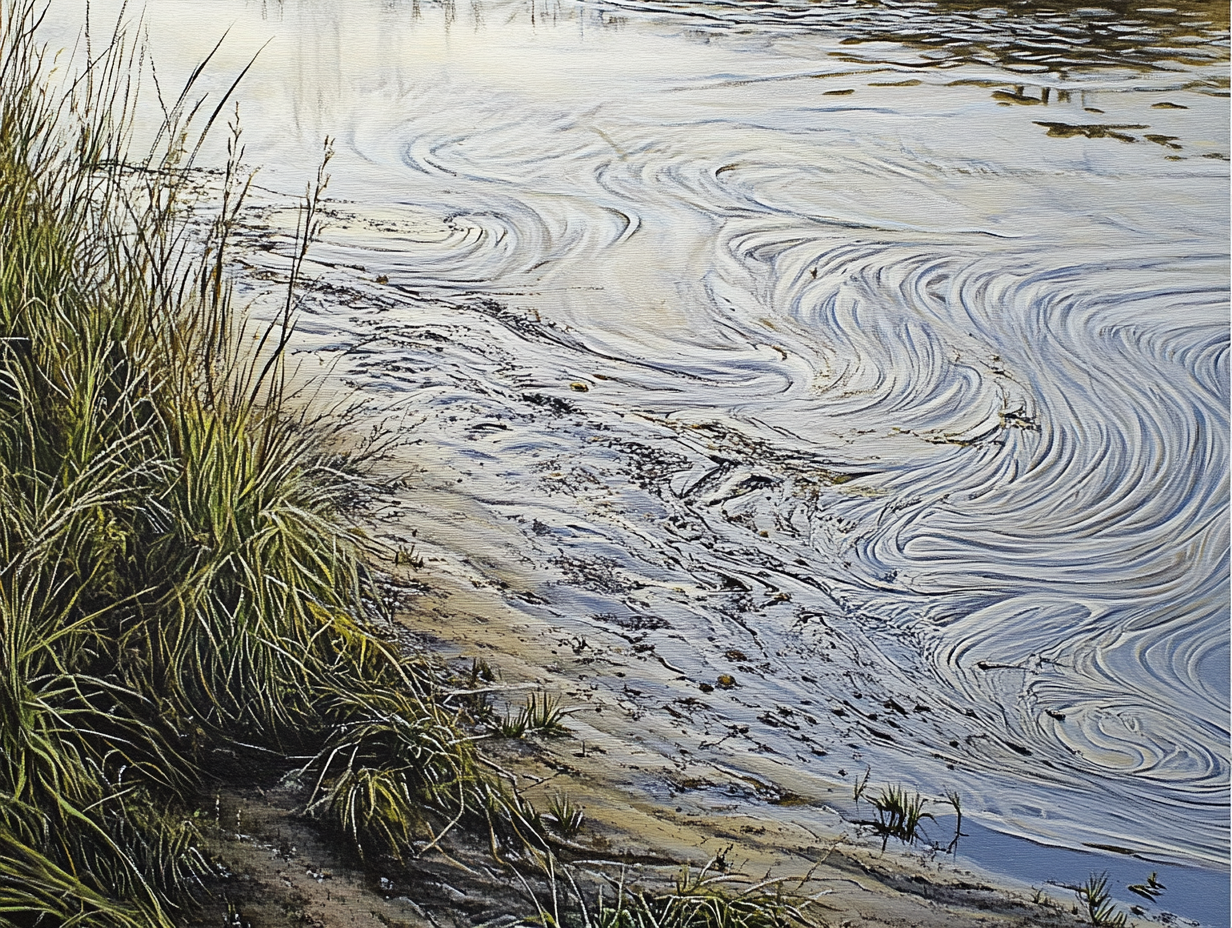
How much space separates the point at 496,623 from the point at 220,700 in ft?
0.96

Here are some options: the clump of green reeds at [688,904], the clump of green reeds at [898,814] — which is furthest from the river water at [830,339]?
the clump of green reeds at [688,904]

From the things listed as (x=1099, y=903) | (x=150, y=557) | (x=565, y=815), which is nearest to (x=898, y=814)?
(x=1099, y=903)

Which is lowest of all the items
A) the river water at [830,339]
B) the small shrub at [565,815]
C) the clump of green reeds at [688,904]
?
the clump of green reeds at [688,904]

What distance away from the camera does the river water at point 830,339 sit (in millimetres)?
1153

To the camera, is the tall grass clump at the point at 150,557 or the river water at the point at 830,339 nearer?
the tall grass clump at the point at 150,557

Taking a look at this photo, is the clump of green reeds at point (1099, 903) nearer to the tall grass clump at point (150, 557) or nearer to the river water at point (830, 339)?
the river water at point (830, 339)

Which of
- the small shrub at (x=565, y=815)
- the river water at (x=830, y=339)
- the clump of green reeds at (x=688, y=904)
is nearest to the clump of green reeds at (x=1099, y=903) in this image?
the river water at (x=830, y=339)

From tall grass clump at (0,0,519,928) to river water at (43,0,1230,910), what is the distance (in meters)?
0.10

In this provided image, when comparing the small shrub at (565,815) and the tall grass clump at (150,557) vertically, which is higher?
the tall grass clump at (150,557)

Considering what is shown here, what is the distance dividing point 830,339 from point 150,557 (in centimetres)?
80

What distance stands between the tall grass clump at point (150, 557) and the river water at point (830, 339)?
0.33 feet

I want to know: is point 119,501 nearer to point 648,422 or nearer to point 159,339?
point 159,339

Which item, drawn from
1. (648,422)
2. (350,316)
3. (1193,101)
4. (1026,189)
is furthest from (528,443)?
(1193,101)

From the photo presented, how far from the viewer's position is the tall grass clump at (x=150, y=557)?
105cm
